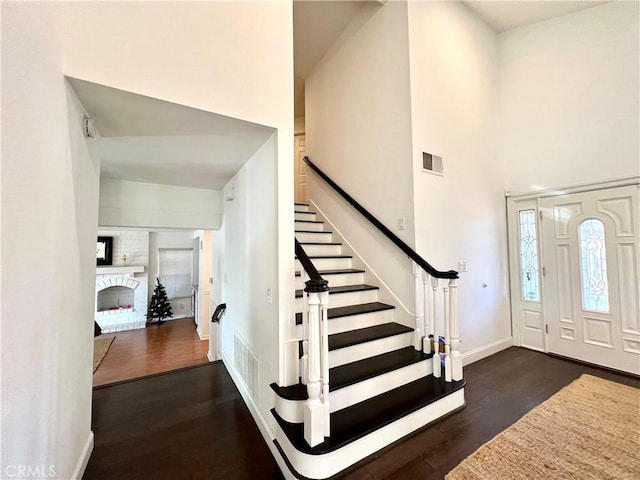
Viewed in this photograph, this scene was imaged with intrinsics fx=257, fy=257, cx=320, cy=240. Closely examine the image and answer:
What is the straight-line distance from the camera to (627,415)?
6.78ft

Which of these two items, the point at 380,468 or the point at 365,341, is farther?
the point at 365,341

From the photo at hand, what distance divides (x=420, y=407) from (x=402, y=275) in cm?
118

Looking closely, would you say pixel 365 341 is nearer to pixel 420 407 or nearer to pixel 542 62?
pixel 420 407

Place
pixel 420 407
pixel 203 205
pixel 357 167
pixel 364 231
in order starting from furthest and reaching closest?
pixel 203 205 → pixel 357 167 → pixel 364 231 → pixel 420 407

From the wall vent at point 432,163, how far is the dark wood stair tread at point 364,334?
5.55 ft

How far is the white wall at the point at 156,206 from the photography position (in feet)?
10.3

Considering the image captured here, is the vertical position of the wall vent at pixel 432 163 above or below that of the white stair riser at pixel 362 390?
above

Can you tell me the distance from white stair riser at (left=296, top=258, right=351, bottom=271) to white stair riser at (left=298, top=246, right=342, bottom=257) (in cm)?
15

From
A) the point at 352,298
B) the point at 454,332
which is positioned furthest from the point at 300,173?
the point at 454,332

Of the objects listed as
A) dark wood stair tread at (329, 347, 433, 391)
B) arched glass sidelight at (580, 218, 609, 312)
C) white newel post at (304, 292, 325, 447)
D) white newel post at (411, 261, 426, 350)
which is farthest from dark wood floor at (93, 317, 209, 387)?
arched glass sidelight at (580, 218, 609, 312)

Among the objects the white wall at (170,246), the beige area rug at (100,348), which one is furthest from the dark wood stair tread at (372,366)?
the white wall at (170,246)

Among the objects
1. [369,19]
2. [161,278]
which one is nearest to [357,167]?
[369,19]

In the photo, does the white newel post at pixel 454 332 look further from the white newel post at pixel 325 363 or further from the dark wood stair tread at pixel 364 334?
the white newel post at pixel 325 363

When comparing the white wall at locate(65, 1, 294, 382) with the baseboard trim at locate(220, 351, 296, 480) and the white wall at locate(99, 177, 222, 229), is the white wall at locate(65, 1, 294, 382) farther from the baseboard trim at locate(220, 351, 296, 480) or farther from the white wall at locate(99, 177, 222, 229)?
the white wall at locate(99, 177, 222, 229)
